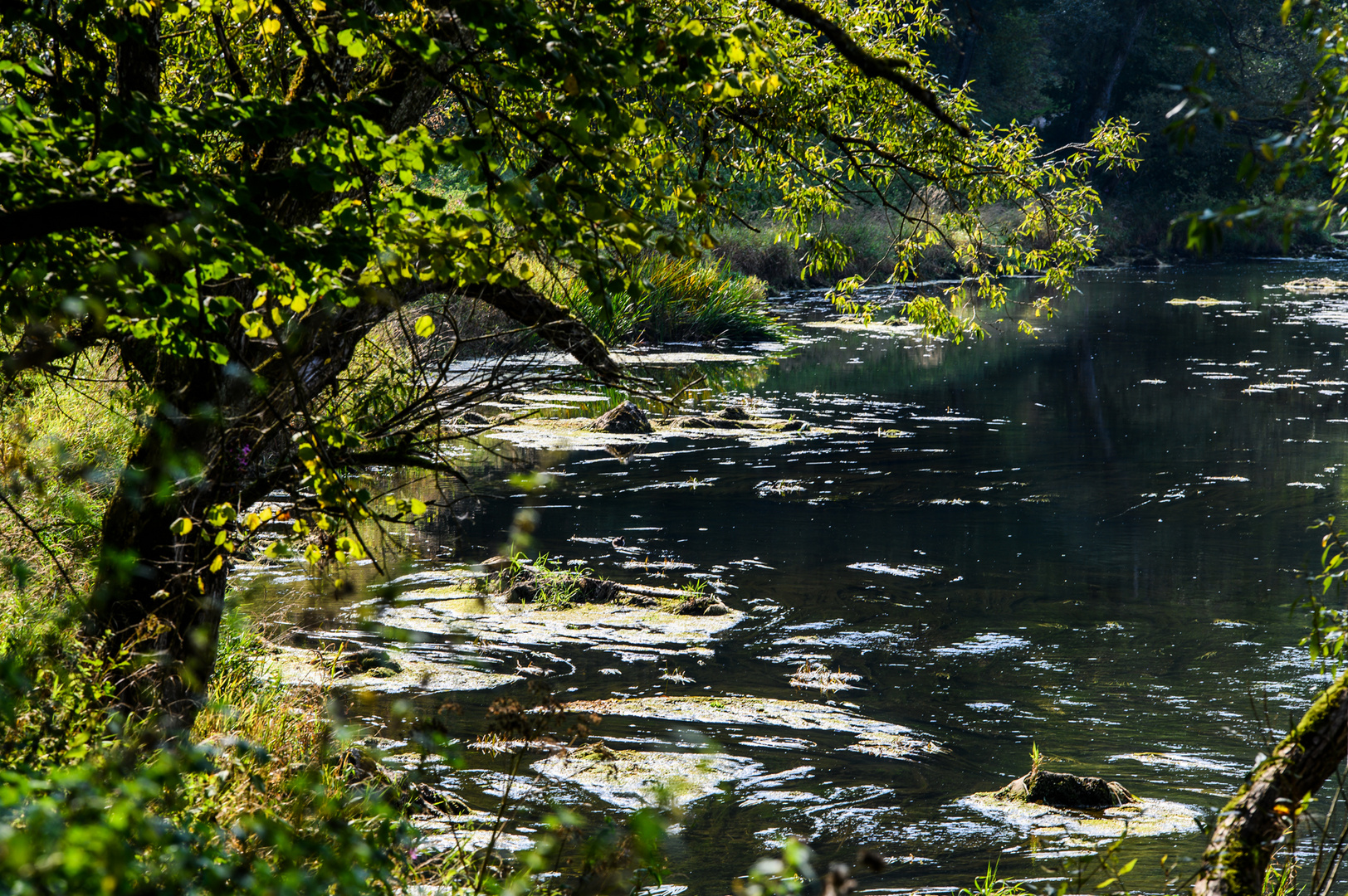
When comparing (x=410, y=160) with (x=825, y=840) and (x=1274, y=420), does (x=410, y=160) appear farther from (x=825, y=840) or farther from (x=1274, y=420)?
(x=1274, y=420)

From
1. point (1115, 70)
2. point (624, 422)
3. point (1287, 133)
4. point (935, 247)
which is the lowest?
point (624, 422)

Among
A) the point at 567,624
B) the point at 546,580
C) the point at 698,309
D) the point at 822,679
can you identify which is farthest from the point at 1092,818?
the point at 698,309

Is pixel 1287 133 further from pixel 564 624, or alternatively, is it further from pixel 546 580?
pixel 546 580

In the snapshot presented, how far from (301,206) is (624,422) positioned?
43.2 feet

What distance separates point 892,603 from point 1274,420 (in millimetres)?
11172

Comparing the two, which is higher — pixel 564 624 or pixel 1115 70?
pixel 1115 70

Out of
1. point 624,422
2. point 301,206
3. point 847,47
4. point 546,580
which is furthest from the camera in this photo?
point 624,422

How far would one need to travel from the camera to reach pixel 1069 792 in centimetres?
740

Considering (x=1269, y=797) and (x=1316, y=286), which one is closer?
(x=1269, y=797)

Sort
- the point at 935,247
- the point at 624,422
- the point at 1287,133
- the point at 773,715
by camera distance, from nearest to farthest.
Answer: the point at 1287,133 → the point at 773,715 → the point at 624,422 → the point at 935,247

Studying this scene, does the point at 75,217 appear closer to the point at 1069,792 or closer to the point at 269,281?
the point at 269,281

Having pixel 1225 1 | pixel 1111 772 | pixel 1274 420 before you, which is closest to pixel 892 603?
pixel 1111 772

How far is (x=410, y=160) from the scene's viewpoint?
404 cm

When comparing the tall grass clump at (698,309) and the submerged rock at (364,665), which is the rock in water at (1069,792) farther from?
the tall grass clump at (698,309)
